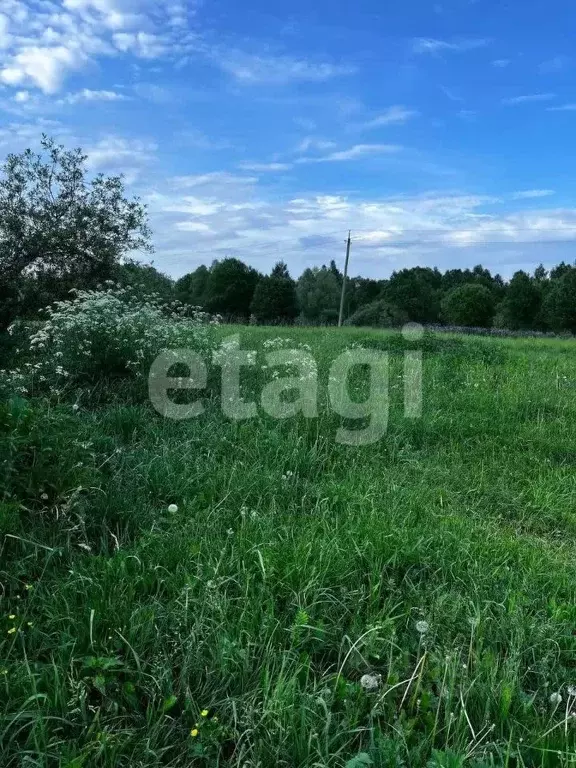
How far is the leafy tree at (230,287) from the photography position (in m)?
43.2

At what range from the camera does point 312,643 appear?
2219 mm

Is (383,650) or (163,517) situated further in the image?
(163,517)

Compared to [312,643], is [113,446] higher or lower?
higher

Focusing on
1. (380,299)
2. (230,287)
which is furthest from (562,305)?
(230,287)

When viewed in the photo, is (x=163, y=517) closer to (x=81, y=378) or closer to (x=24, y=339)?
(x=81, y=378)

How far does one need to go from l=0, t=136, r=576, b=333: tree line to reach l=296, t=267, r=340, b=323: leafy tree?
0.28 feet

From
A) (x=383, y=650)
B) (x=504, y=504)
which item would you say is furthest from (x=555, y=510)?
(x=383, y=650)

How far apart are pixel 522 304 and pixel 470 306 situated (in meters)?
4.40

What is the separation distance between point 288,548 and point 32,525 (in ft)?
4.21

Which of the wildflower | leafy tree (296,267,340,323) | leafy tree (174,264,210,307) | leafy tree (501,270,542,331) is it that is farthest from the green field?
leafy tree (501,270,542,331)

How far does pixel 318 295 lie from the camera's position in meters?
49.7

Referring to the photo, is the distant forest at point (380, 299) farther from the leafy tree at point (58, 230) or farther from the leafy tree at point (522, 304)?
the leafy tree at point (58, 230)

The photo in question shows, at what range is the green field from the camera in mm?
1803

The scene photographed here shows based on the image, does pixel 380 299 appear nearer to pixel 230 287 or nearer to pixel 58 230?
pixel 230 287
